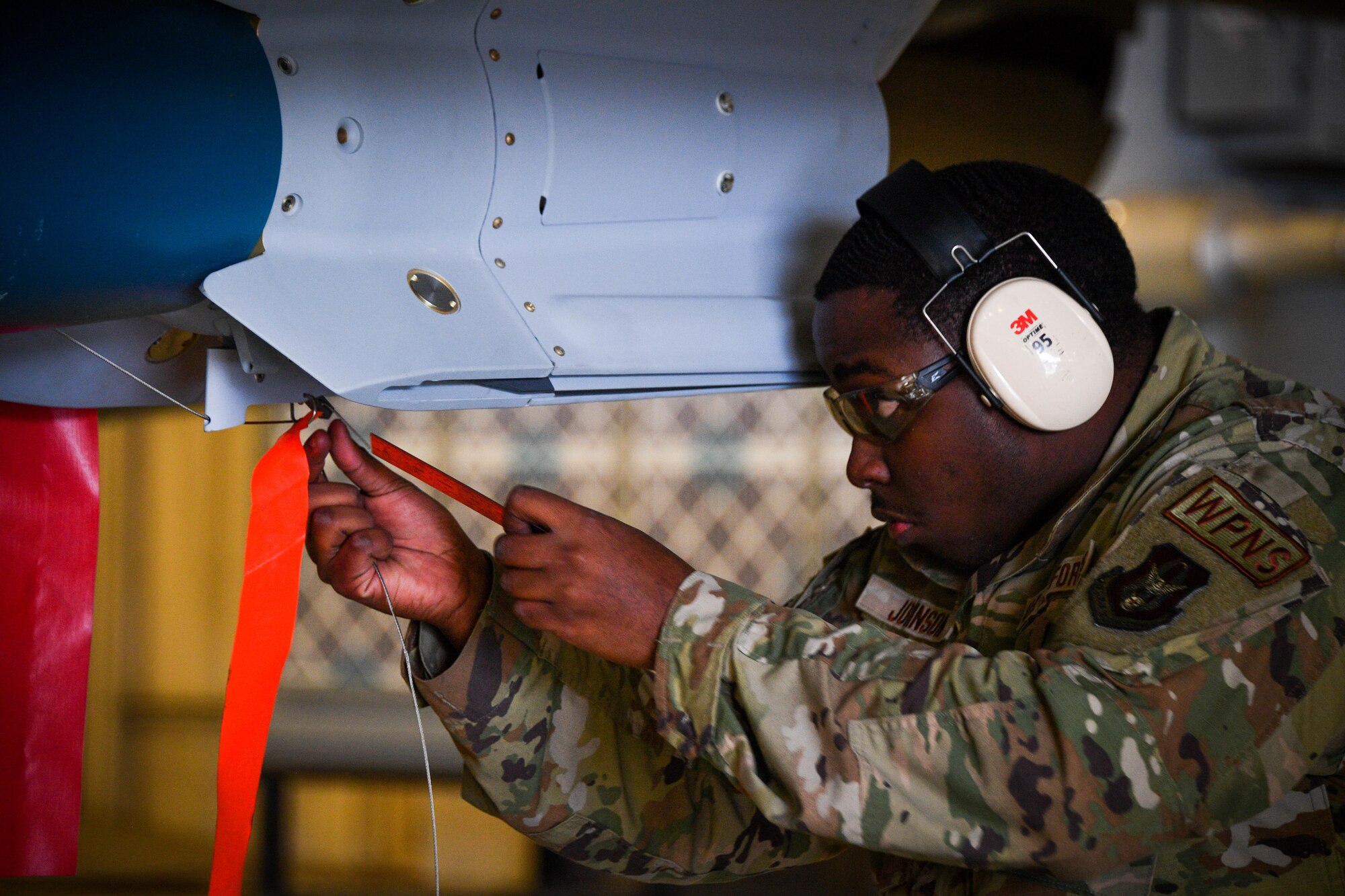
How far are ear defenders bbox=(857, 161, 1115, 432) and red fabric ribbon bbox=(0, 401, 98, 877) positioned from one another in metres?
0.69

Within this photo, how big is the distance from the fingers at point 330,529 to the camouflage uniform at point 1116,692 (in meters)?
0.26

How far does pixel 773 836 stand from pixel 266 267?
0.69m

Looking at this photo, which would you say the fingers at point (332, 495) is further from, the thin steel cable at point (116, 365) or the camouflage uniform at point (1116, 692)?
the camouflage uniform at point (1116, 692)

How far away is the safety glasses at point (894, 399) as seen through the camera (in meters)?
0.91

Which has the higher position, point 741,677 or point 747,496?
point 741,677

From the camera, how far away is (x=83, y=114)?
59 centimetres

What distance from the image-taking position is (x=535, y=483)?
3.20 metres

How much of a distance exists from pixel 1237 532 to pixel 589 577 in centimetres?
42

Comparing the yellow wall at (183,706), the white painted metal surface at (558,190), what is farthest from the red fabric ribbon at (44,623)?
the yellow wall at (183,706)

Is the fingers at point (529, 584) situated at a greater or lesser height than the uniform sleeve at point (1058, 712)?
greater

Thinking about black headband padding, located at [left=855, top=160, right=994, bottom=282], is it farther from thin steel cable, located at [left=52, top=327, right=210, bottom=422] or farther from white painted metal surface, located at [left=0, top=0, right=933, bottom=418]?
thin steel cable, located at [left=52, top=327, right=210, bottom=422]

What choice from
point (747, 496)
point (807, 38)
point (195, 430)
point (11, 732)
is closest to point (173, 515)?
point (195, 430)

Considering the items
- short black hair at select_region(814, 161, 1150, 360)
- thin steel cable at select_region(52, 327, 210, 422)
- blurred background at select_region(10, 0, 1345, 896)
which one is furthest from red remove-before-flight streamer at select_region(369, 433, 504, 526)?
blurred background at select_region(10, 0, 1345, 896)

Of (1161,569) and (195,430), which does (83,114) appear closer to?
(1161,569)
